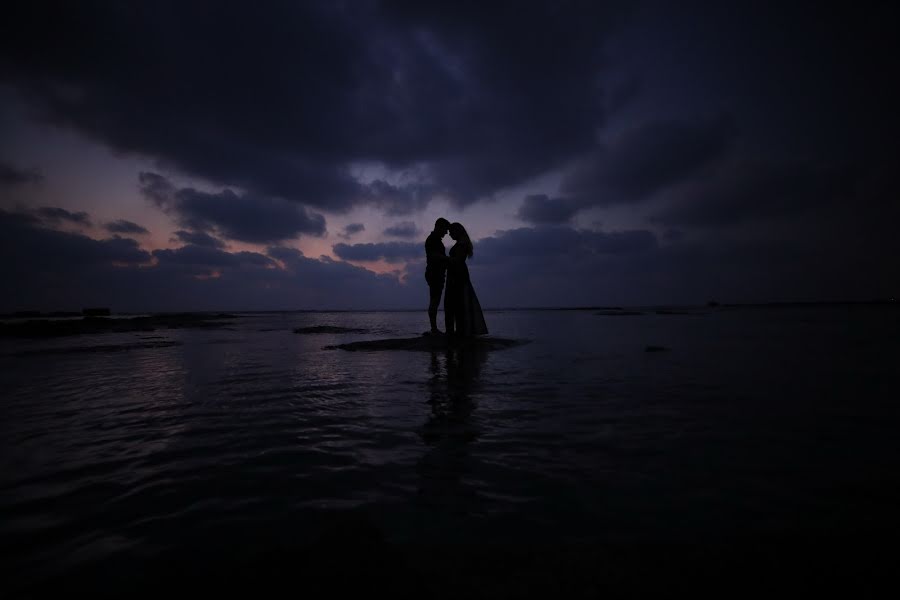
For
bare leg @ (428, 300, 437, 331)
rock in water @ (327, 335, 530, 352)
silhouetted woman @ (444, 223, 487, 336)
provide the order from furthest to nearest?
bare leg @ (428, 300, 437, 331) → silhouetted woman @ (444, 223, 487, 336) → rock in water @ (327, 335, 530, 352)

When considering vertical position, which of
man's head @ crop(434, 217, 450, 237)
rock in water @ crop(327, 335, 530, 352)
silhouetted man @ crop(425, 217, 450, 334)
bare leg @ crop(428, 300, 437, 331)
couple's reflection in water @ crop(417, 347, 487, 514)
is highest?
man's head @ crop(434, 217, 450, 237)

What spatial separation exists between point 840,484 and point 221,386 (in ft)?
27.3

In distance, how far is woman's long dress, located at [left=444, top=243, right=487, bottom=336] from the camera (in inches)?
502

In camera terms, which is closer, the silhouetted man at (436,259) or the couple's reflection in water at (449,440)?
the couple's reflection in water at (449,440)

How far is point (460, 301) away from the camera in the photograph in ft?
43.3

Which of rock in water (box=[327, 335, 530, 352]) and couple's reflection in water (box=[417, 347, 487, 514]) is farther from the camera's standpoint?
rock in water (box=[327, 335, 530, 352])

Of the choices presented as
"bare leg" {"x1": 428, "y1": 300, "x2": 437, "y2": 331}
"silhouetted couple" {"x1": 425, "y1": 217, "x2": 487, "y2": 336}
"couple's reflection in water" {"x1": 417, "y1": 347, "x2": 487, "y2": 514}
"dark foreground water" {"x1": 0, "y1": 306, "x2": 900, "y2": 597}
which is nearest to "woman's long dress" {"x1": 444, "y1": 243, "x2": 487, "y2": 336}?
"silhouetted couple" {"x1": 425, "y1": 217, "x2": 487, "y2": 336}

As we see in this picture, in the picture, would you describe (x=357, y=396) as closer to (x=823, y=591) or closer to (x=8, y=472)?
(x=8, y=472)

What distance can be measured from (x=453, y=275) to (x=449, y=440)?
361 inches

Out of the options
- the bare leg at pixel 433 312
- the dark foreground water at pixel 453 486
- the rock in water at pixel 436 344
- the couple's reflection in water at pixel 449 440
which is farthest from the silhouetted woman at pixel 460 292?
the dark foreground water at pixel 453 486

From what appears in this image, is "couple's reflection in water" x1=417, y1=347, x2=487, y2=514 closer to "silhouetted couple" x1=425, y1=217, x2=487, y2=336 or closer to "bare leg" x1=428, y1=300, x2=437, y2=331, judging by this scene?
"silhouetted couple" x1=425, y1=217, x2=487, y2=336

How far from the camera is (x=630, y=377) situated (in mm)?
7445

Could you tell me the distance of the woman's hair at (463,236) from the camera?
12.8m

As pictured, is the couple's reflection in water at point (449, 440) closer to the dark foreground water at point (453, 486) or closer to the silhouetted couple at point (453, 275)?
the dark foreground water at point (453, 486)
